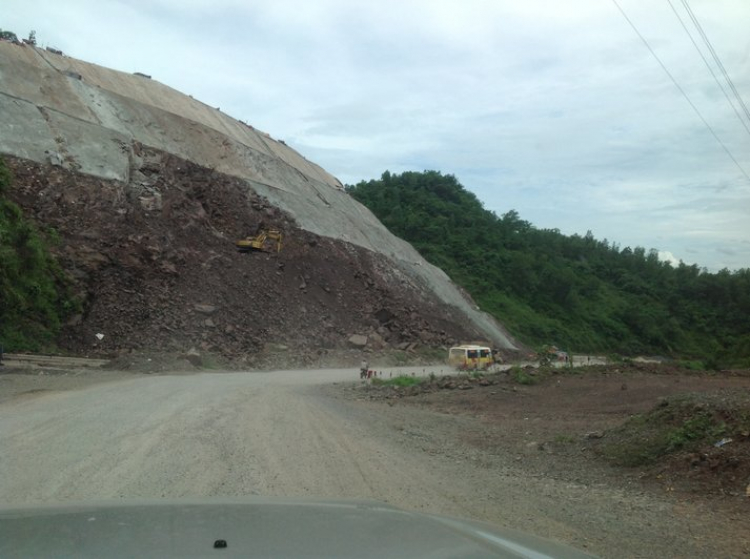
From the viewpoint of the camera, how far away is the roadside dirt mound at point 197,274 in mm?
34125

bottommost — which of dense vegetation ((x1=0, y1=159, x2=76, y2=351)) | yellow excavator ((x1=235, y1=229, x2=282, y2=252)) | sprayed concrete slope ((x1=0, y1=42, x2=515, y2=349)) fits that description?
dense vegetation ((x1=0, y1=159, x2=76, y2=351))

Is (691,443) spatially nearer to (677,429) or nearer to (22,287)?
(677,429)

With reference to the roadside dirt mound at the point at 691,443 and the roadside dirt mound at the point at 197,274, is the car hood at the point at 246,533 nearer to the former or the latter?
the roadside dirt mound at the point at 691,443

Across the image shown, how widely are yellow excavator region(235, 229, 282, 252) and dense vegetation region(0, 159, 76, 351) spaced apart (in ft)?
42.8

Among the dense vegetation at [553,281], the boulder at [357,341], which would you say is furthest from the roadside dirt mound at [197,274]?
the dense vegetation at [553,281]

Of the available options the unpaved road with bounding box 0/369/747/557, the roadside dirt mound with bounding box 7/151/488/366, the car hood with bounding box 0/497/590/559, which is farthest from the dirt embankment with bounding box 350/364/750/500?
the roadside dirt mound with bounding box 7/151/488/366

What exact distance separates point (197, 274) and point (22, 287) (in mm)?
10645

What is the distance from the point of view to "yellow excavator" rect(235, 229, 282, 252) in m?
43.1

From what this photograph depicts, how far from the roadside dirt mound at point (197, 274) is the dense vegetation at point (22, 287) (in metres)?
1.28

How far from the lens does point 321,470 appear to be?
335 inches

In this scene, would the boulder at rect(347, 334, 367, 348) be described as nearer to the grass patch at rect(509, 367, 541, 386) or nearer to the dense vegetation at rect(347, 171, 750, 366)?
the grass patch at rect(509, 367, 541, 386)

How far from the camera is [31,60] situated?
4772cm

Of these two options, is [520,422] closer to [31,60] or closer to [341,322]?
[341,322]

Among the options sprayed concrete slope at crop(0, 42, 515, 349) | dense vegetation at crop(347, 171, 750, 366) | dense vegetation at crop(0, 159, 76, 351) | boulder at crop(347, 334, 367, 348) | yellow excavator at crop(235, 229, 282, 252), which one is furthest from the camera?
dense vegetation at crop(347, 171, 750, 366)
